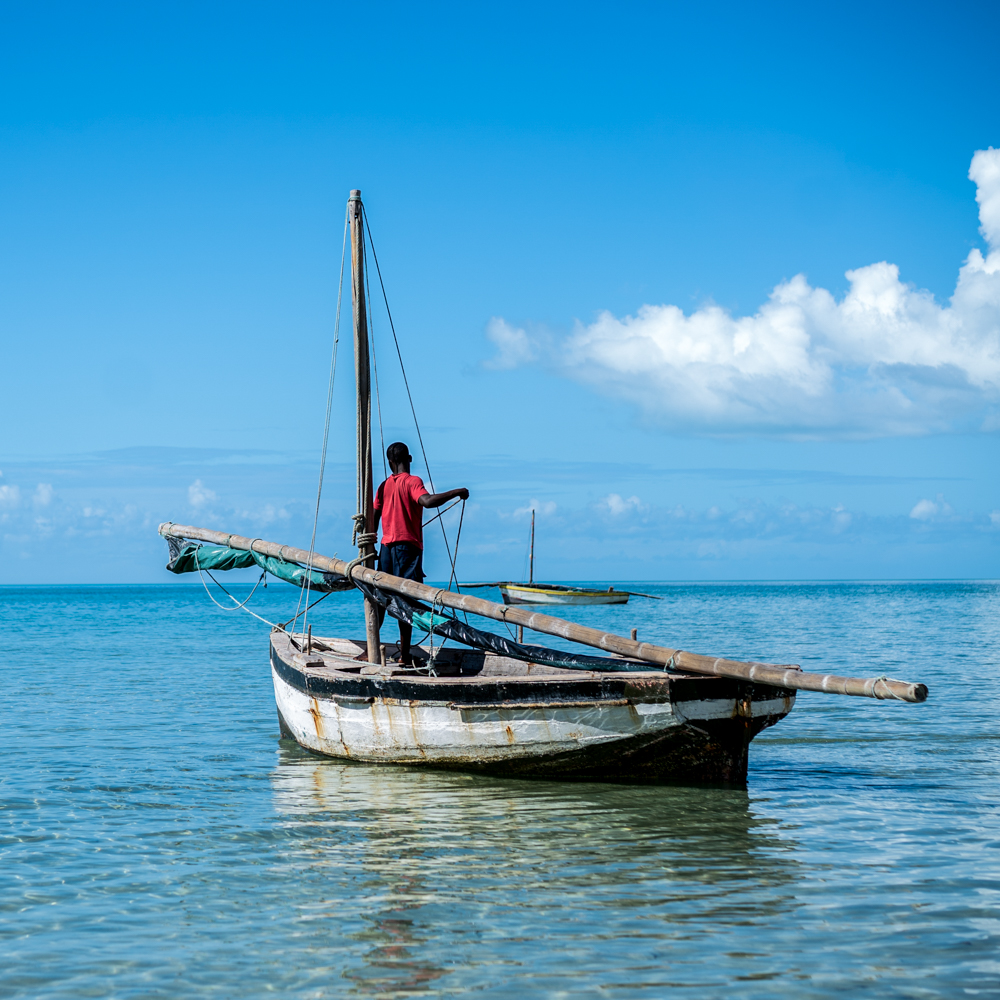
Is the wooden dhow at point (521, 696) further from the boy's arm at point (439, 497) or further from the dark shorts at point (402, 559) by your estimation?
the boy's arm at point (439, 497)

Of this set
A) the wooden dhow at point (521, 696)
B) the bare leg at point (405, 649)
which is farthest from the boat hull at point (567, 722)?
the bare leg at point (405, 649)

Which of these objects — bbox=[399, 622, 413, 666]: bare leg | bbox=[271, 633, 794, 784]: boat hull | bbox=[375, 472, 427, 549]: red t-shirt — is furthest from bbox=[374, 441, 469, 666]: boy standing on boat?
bbox=[271, 633, 794, 784]: boat hull

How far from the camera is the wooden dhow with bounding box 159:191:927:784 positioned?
30.1 feet

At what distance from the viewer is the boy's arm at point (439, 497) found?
10.9m

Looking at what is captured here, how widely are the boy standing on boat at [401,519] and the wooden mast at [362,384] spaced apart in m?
0.50

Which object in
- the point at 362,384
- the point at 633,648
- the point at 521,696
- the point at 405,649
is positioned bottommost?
the point at 521,696

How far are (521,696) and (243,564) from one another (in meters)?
6.32

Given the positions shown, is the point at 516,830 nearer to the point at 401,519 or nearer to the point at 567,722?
the point at 567,722

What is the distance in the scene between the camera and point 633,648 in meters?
9.66

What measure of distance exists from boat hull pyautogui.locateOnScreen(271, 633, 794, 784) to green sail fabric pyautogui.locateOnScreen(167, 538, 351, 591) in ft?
6.81

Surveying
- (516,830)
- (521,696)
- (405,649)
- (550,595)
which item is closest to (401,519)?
(405,649)

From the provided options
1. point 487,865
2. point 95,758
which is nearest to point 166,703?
point 95,758

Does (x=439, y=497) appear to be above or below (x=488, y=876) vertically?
above

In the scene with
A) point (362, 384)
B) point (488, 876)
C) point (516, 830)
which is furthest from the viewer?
point (362, 384)
